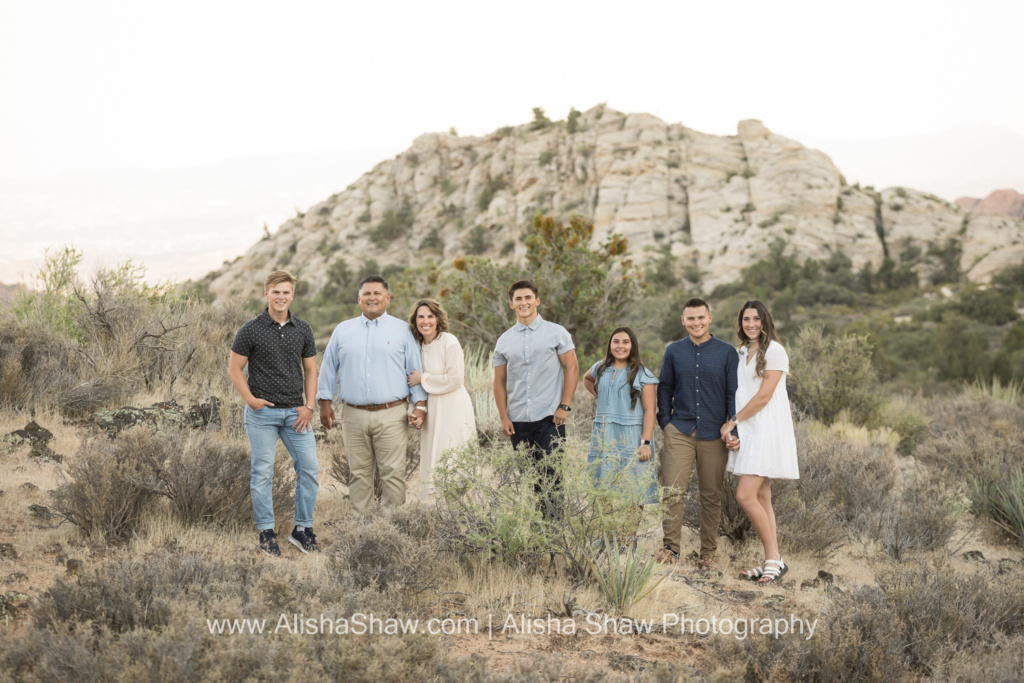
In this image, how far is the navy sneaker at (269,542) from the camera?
4508 millimetres

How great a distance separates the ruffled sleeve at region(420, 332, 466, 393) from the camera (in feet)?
16.2

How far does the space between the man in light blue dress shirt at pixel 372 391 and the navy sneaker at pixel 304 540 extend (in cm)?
36

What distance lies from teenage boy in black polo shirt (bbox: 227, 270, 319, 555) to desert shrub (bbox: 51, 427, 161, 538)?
820mm

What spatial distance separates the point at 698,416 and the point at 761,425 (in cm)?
44

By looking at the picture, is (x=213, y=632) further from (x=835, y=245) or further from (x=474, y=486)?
(x=835, y=245)

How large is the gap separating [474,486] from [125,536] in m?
→ 2.51

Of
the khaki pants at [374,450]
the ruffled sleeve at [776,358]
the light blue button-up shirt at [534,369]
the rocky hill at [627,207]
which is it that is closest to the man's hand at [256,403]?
the khaki pants at [374,450]

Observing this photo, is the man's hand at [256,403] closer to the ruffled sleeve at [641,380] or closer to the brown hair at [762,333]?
the ruffled sleeve at [641,380]

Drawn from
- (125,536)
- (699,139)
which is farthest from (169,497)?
(699,139)

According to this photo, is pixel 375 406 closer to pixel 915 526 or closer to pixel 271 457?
pixel 271 457

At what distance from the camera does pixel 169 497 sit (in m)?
4.84

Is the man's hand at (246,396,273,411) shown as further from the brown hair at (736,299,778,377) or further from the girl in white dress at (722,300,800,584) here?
the brown hair at (736,299,778,377)

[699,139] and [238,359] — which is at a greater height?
[699,139]

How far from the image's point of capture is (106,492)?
4469 mm
